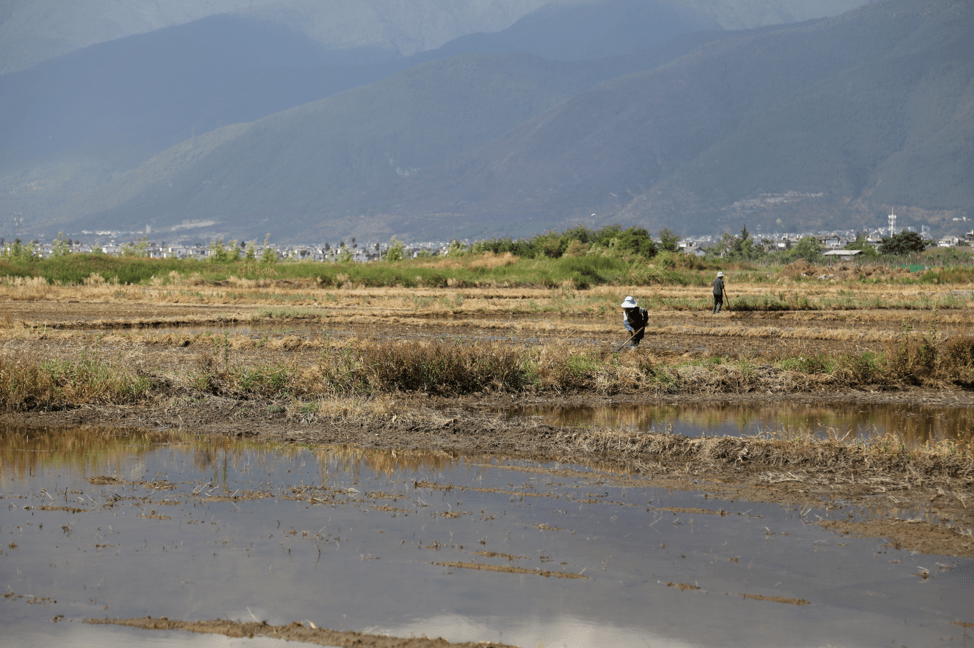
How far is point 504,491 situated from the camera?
10.6 metres

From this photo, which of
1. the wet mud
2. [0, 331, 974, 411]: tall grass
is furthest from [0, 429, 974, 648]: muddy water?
[0, 331, 974, 411]: tall grass

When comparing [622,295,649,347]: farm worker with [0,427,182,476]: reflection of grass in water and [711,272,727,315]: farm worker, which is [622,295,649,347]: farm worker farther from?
[711,272,727,315]: farm worker

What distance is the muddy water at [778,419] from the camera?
13.9m

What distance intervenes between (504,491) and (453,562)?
2.39m

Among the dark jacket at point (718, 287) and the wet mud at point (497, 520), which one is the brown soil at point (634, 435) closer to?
the wet mud at point (497, 520)

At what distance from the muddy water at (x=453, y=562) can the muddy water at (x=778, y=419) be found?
3512 mm

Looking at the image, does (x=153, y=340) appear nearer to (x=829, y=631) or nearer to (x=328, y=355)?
(x=328, y=355)

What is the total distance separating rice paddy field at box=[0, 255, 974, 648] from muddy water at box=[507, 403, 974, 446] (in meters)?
0.09

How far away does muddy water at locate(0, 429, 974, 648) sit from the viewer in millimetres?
7051

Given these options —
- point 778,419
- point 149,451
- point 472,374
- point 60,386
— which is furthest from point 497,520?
point 60,386

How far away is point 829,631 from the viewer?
22.8ft

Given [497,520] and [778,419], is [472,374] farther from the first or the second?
[497,520]

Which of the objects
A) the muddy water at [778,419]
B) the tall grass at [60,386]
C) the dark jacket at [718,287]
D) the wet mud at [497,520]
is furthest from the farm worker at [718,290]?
the tall grass at [60,386]

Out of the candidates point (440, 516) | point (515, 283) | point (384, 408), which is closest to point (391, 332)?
point (384, 408)
